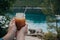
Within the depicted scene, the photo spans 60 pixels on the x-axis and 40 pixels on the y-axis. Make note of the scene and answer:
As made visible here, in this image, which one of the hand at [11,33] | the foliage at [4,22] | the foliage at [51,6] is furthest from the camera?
the foliage at [51,6]

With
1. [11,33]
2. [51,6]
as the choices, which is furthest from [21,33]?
[51,6]

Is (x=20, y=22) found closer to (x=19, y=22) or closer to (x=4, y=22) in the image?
(x=19, y=22)

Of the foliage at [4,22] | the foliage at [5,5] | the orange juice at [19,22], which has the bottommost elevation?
the foliage at [4,22]

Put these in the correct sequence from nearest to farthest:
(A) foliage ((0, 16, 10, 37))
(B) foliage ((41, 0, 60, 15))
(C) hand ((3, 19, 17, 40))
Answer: (C) hand ((3, 19, 17, 40)), (A) foliage ((0, 16, 10, 37)), (B) foliage ((41, 0, 60, 15))

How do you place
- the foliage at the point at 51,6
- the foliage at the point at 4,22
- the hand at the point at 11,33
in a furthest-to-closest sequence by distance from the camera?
1. the foliage at the point at 51,6
2. the foliage at the point at 4,22
3. the hand at the point at 11,33

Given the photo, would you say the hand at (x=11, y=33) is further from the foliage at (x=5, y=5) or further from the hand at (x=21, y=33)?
the foliage at (x=5, y=5)

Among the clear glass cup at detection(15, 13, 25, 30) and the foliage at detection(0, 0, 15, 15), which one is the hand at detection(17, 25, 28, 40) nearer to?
the clear glass cup at detection(15, 13, 25, 30)

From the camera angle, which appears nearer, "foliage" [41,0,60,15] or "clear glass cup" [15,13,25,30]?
"clear glass cup" [15,13,25,30]

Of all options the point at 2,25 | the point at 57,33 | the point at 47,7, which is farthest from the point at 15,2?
the point at 57,33

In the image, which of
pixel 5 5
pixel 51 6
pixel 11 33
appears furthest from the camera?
pixel 51 6

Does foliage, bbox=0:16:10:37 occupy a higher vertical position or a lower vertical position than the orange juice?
lower

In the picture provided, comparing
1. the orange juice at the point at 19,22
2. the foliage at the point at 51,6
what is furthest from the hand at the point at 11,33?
the foliage at the point at 51,6

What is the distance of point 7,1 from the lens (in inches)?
167

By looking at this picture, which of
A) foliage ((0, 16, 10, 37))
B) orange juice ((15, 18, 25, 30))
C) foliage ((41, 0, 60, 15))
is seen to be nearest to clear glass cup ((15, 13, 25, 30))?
orange juice ((15, 18, 25, 30))
